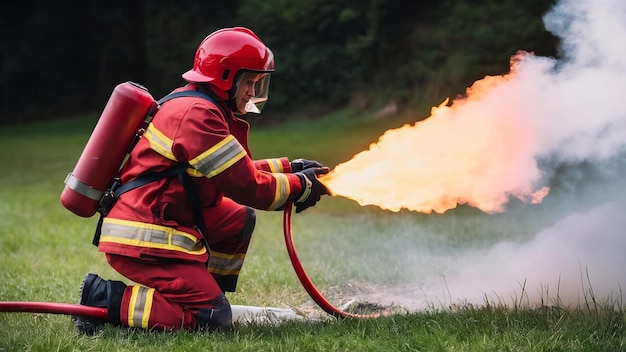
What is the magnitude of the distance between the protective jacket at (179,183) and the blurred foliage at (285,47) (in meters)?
10.7

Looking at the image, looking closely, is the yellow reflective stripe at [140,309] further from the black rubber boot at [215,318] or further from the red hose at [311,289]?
the red hose at [311,289]

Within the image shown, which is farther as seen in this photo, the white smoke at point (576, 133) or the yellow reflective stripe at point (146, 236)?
the white smoke at point (576, 133)

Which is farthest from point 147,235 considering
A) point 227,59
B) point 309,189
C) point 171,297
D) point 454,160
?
point 454,160

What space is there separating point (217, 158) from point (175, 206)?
0.36 metres

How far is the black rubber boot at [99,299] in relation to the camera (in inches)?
151

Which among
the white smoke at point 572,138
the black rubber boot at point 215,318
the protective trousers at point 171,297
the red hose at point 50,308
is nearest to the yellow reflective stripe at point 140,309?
the protective trousers at point 171,297

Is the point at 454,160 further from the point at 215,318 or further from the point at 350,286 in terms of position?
the point at 215,318

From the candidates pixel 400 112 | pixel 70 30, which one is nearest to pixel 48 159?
pixel 400 112

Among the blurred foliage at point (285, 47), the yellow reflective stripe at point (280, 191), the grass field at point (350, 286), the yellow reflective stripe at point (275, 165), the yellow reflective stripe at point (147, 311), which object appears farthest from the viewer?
the blurred foliage at point (285, 47)

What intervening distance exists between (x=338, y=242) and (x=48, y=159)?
1045cm

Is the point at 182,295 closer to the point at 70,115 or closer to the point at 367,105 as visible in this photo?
the point at 367,105

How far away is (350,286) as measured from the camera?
5.20m

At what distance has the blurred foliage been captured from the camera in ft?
51.6

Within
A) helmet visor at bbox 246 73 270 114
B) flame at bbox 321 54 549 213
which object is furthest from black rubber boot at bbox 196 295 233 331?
helmet visor at bbox 246 73 270 114
